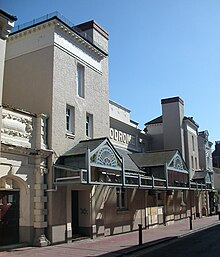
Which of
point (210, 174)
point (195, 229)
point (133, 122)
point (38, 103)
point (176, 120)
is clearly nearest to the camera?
point (38, 103)

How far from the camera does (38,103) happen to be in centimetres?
1733

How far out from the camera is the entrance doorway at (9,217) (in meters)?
14.8

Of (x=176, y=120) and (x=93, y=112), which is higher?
(x=176, y=120)

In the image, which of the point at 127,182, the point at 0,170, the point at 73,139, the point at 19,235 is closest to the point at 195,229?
the point at 127,182

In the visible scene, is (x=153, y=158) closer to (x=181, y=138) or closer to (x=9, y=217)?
(x=181, y=138)

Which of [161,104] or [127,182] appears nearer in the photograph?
[127,182]

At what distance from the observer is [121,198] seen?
21891mm

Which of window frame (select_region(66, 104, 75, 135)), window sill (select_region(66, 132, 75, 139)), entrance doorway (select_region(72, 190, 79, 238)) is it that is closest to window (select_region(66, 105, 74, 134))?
window frame (select_region(66, 104, 75, 135))

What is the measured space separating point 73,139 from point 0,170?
189 inches

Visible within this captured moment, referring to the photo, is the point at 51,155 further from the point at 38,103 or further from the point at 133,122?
the point at 133,122

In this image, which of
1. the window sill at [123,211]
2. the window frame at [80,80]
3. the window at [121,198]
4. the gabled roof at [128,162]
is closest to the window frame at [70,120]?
the window frame at [80,80]

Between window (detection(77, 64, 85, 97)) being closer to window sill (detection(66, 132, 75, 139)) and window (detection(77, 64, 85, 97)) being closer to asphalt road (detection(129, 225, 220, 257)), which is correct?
window sill (detection(66, 132, 75, 139))

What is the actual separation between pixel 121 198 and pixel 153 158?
13.2 feet

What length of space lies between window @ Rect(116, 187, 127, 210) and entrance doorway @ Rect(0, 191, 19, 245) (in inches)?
291
